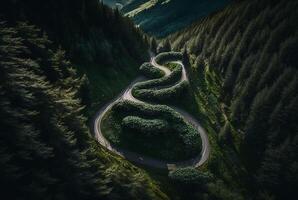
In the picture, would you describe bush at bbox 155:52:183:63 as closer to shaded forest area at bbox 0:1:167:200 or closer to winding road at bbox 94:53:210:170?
winding road at bbox 94:53:210:170

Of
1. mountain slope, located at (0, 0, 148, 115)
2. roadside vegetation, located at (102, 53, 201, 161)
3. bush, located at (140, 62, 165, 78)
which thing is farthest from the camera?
bush, located at (140, 62, 165, 78)

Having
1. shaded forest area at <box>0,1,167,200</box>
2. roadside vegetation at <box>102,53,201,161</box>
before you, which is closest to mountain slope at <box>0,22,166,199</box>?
shaded forest area at <box>0,1,167,200</box>

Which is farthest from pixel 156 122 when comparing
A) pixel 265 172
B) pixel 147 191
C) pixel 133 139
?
pixel 265 172

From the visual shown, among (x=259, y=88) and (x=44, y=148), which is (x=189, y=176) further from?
(x=259, y=88)

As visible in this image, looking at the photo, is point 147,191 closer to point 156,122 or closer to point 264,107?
point 156,122

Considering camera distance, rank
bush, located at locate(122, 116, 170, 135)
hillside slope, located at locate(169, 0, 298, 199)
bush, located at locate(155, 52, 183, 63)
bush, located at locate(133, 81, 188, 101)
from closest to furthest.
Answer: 1. bush, located at locate(122, 116, 170, 135)
2. hillside slope, located at locate(169, 0, 298, 199)
3. bush, located at locate(133, 81, 188, 101)
4. bush, located at locate(155, 52, 183, 63)

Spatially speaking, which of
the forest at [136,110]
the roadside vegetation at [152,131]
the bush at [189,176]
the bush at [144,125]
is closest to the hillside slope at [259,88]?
the forest at [136,110]

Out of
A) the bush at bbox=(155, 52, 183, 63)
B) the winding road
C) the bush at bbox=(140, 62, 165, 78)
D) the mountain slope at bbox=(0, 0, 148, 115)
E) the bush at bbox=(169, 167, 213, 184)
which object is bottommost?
the bush at bbox=(169, 167, 213, 184)
